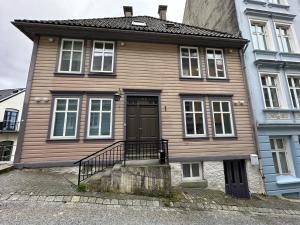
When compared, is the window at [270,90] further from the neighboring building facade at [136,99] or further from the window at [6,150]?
the window at [6,150]

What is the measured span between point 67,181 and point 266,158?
8999 mm

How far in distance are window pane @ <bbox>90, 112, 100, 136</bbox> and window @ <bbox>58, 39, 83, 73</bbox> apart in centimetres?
A: 235

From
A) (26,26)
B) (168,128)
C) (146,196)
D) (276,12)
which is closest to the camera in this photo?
(146,196)

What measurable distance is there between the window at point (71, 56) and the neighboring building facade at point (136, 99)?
0.15 feet

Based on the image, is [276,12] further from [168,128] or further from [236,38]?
[168,128]

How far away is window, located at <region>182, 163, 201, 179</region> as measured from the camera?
7702mm

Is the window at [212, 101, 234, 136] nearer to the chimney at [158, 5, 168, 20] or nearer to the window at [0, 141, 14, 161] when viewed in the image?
the chimney at [158, 5, 168, 20]

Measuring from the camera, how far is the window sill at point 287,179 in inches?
314

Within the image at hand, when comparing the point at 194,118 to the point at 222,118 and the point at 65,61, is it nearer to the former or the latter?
the point at 222,118

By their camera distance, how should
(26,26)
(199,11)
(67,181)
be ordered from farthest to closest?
(199,11)
(26,26)
(67,181)

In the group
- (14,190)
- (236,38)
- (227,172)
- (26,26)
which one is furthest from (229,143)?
(26,26)

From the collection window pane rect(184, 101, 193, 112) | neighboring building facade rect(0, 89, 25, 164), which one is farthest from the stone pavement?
neighboring building facade rect(0, 89, 25, 164)

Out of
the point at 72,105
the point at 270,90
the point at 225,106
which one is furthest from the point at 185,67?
the point at 72,105

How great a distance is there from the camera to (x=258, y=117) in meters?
8.52
